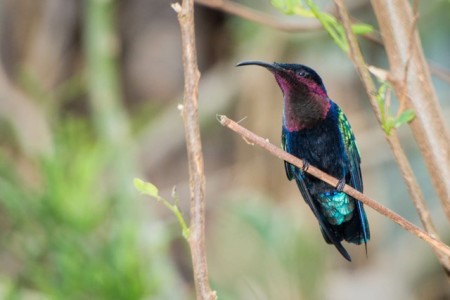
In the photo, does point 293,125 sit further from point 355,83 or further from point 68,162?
point 355,83

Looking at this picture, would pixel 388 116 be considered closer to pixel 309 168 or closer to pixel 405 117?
pixel 405 117

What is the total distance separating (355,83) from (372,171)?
513mm

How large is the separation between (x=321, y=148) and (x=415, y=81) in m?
0.22

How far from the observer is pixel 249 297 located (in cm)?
267

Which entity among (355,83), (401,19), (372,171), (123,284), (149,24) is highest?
(149,24)

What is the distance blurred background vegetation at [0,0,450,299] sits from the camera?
2.71m

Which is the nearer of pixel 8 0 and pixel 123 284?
pixel 123 284

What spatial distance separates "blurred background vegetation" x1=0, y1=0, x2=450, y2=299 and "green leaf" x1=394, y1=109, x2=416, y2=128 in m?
0.46

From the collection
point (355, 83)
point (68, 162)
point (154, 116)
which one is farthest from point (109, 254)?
point (154, 116)

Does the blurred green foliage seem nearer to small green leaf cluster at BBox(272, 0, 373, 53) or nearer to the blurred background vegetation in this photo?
the blurred background vegetation

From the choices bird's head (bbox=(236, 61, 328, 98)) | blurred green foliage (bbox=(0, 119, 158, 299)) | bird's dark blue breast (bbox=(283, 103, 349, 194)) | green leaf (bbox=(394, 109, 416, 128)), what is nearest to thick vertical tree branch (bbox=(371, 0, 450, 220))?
green leaf (bbox=(394, 109, 416, 128))

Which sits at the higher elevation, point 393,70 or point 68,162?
point 68,162

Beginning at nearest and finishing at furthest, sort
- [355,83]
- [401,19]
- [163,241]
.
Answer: [401,19]
[163,241]
[355,83]

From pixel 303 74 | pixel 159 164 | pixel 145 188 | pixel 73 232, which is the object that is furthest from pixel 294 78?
pixel 159 164
